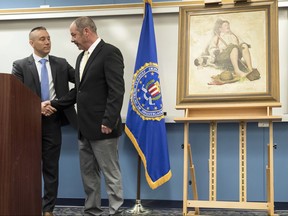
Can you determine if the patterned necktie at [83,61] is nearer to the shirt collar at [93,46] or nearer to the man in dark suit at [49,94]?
the shirt collar at [93,46]

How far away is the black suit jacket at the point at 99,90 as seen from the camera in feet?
8.55

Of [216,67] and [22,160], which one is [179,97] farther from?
[22,160]

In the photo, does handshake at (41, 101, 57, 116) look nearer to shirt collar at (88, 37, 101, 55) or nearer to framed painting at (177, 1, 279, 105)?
shirt collar at (88, 37, 101, 55)

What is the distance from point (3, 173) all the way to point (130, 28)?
92.7 inches

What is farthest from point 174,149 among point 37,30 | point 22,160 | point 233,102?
point 22,160

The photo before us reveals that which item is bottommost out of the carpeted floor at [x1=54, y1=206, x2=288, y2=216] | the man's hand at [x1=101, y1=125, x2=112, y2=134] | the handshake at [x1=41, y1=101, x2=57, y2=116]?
the carpeted floor at [x1=54, y1=206, x2=288, y2=216]

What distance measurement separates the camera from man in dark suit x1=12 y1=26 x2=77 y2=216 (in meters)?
2.95

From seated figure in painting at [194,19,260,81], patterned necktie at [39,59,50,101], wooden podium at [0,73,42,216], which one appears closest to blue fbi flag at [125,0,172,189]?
seated figure in painting at [194,19,260,81]

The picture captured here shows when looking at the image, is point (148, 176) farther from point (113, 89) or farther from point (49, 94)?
point (49, 94)

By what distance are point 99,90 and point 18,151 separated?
1.07m

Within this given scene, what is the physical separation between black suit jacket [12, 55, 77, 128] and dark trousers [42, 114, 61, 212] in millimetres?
164

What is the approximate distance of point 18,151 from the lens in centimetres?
167

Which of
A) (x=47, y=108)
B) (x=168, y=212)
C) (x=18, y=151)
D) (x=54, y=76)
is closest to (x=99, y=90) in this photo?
(x=47, y=108)

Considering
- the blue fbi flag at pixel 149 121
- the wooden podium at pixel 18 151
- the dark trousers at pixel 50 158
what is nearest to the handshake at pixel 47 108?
the dark trousers at pixel 50 158
